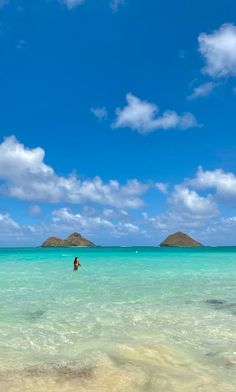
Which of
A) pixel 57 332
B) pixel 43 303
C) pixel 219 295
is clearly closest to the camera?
pixel 57 332

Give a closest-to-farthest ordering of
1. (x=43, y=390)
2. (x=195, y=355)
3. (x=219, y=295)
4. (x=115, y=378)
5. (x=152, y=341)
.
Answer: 1. (x=43, y=390)
2. (x=115, y=378)
3. (x=195, y=355)
4. (x=152, y=341)
5. (x=219, y=295)

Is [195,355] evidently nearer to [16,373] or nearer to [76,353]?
[76,353]

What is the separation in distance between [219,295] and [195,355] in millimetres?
11941

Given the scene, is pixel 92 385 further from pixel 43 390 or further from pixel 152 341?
pixel 152 341

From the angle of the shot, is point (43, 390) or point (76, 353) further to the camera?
point (76, 353)

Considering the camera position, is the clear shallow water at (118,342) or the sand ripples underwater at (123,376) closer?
the sand ripples underwater at (123,376)

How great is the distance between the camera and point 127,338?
1245 centimetres

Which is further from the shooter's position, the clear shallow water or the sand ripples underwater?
the clear shallow water

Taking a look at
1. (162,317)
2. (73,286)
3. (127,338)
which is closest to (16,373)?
(127,338)

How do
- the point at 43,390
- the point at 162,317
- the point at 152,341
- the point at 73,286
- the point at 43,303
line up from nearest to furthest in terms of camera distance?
the point at 43,390, the point at 152,341, the point at 162,317, the point at 43,303, the point at 73,286

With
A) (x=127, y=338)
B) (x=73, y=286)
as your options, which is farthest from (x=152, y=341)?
(x=73, y=286)

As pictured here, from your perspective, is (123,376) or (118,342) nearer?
(123,376)

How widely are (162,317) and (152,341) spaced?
369 cm

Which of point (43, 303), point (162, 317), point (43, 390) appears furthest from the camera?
point (43, 303)
